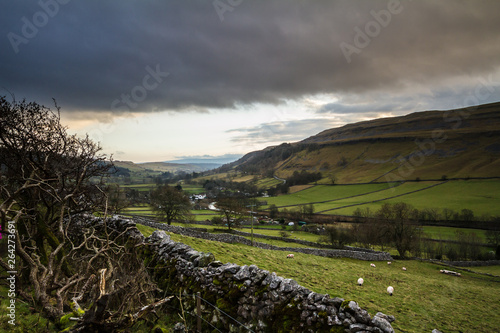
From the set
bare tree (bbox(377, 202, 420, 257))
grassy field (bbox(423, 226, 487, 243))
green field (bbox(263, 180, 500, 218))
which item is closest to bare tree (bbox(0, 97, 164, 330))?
bare tree (bbox(377, 202, 420, 257))

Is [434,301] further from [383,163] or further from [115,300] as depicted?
[383,163]

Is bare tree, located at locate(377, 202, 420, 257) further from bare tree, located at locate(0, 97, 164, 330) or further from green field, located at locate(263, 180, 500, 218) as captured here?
bare tree, located at locate(0, 97, 164, 330)

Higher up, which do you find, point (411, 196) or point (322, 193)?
point (322, 193)

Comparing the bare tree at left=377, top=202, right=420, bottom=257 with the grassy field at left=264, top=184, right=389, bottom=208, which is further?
the grassy field at left=264, top=184, right=389, bottom=208

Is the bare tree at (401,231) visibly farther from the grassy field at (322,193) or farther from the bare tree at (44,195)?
the grassy field at (322,193)

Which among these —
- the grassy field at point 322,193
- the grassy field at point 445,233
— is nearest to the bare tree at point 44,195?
the grassy field at point 445,233

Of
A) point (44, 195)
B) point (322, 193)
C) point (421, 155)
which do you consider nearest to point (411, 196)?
point (322, 193)

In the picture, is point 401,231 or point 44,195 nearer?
point 44,195

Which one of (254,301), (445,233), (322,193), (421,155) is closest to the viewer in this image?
(254,301)

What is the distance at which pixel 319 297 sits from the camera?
4.66 metres

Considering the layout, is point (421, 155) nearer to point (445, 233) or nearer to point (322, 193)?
point (322, 193)

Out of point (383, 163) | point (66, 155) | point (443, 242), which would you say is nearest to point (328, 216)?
point (443, 242)

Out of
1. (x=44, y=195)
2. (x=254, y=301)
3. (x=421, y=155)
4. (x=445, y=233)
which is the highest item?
(x=421, y=155)

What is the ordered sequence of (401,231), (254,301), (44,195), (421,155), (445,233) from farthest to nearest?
(421,155) < (445,233) < (401,231) < (44,195) < (254,301)
